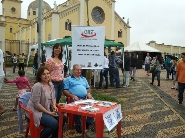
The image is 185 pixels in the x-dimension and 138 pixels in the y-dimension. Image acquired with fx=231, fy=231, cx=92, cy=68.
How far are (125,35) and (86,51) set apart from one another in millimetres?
35410

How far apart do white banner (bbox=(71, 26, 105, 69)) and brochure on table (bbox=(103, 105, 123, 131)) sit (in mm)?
4479

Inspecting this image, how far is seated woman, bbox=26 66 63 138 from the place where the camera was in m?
3.87

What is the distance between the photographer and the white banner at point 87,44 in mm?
8375

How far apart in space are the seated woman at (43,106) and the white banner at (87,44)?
4439 mm

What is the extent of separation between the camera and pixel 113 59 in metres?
11.7

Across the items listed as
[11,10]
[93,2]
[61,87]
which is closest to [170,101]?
[61,87]

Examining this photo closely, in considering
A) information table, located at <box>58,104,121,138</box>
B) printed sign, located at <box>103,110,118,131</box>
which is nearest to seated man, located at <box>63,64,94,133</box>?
information table, located at <box>58,104,121,138</box>

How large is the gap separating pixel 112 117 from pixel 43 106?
120cm

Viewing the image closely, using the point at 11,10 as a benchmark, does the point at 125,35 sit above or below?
below

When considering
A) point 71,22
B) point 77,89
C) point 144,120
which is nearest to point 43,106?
point 77,89

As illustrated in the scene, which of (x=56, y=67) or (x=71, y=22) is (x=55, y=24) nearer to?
(x=71, y=22)

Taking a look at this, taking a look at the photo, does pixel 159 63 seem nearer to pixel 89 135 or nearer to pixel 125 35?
pixel 89 135

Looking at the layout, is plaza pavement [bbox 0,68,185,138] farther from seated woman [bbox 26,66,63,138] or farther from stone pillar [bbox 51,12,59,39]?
stone pillar [bbox 51,12,59,39]

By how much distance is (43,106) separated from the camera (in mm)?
4000
